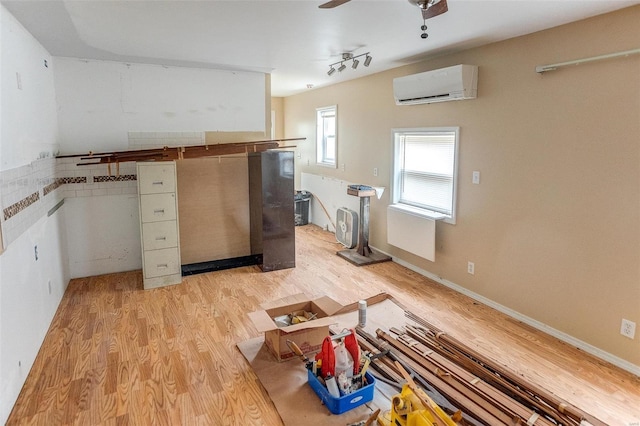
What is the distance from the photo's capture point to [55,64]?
13.4 ft

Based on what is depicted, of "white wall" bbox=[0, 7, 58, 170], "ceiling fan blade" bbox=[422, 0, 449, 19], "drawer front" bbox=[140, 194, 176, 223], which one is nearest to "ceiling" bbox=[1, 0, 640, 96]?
"white wall" bbox=[0, 7, 58, 170]

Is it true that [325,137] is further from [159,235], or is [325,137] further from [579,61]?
[579,61]

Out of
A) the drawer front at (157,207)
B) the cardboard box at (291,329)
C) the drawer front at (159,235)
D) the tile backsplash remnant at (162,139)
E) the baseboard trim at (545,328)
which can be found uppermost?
the tile backsplash remnant at (162,139)

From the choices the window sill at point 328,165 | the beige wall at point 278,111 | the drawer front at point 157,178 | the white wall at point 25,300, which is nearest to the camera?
the white wall at point 25,300

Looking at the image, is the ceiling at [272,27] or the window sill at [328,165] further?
the window sill at [328,165]

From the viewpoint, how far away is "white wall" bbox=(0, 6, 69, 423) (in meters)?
2.30

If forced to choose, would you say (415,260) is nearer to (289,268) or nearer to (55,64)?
(289,268)

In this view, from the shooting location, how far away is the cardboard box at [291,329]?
8.88 feet

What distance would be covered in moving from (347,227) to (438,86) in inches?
90.2

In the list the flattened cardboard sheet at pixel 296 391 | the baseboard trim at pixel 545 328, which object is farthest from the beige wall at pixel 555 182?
the flattened cardboard sheet at pixel 296 391

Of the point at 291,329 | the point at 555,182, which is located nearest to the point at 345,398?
the point at 291,329

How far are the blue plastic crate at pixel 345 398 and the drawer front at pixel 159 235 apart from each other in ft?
8.19

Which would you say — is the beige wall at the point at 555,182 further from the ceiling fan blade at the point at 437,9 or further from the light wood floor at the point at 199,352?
the ceiling fan blade at the point at 437,9

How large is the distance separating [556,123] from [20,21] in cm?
407
